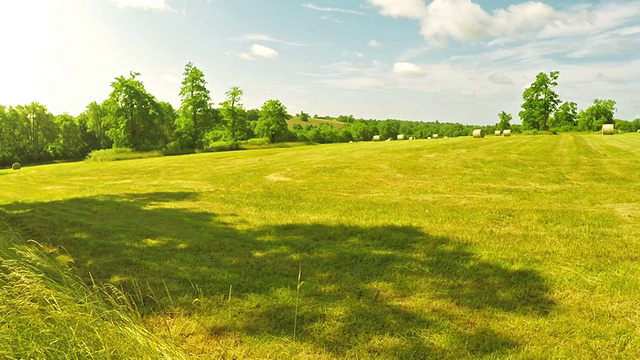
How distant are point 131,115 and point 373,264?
56.8 metres

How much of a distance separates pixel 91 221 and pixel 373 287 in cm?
804

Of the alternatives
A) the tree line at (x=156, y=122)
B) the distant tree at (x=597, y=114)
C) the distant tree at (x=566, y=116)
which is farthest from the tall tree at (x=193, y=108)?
the distant tree at (x=597, y=114)

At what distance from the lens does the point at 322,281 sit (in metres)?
5.34

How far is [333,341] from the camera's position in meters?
3.89

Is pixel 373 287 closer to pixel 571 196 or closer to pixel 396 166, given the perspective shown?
pixel 571 196

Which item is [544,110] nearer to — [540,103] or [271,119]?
[540,103]

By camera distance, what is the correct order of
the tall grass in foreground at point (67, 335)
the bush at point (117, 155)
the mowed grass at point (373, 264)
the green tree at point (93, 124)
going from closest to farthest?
1. the tall grass in foreground at point (67, 335)
2. the mowed grass at point (373, 264)
3. the bush at point (117, 155)
4. the green tree at point (93, 124)

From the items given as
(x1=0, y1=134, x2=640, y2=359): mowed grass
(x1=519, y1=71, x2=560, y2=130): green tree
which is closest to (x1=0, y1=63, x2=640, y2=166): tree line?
(x1=519, y1=71, x2=560, y2=130): green tree

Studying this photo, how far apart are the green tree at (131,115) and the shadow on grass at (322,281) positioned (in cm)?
4989

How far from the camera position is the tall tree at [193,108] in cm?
5531

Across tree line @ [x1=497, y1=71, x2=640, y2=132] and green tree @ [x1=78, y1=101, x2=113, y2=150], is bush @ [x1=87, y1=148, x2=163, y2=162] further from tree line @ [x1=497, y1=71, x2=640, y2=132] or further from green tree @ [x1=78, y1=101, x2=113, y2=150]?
tree line @ [x1=497, y1=71, x2=640, y2=132]

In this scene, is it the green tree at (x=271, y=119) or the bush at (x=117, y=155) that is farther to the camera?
the green tree at (x=271, y=119)

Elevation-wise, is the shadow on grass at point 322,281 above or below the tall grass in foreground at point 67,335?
below

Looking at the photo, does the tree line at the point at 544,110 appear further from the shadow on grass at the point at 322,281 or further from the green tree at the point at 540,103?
the shadow on grass at the point at 322,281
